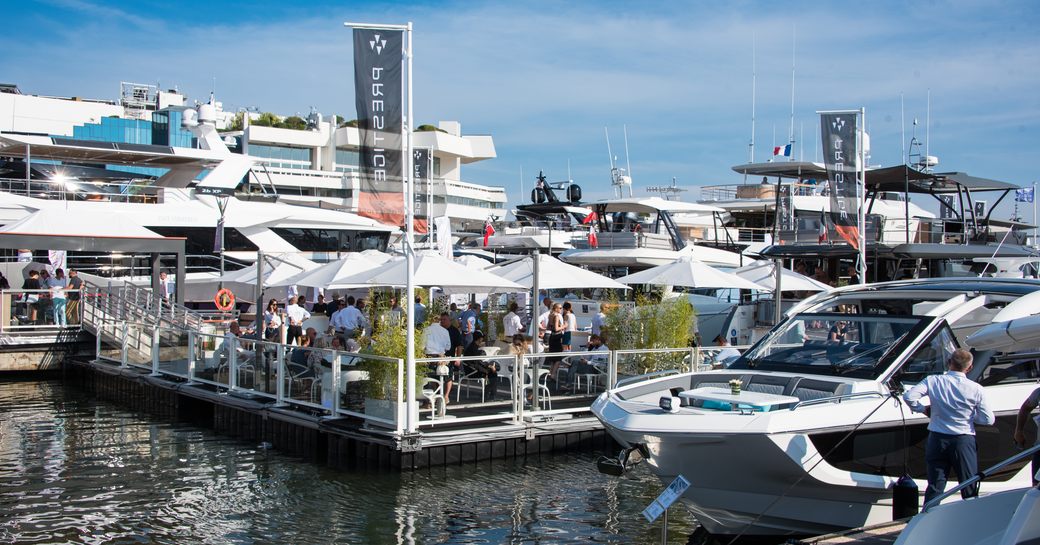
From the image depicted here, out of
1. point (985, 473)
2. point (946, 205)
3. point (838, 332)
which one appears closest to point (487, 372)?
point (838, 332)

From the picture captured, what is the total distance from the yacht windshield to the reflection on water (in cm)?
223

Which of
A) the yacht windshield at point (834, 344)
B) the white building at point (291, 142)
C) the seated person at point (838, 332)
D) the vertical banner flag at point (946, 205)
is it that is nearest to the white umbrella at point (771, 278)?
the yacht windshield at point (834, 344)

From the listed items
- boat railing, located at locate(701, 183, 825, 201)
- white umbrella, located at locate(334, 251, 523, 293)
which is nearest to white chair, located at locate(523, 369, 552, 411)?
white umbrella, located at locate(334, 251, 523, 293)

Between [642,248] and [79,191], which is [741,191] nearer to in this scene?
[642,248]

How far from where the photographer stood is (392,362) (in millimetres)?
12297

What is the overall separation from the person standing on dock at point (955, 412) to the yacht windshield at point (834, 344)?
1.14 meters

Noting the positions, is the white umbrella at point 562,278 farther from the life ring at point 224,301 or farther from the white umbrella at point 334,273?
the life ring at point 224,301

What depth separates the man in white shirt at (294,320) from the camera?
18.7 metres

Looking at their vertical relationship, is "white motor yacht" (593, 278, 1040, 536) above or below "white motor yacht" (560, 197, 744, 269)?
below

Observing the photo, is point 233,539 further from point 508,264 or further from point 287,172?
point 287,172

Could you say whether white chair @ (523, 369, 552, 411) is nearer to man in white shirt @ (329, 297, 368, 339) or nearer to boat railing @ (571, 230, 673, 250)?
man in white shirt @ (329, 297, 368, 339)

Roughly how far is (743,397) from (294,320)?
1266 centimetres

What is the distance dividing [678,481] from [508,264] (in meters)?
14.3

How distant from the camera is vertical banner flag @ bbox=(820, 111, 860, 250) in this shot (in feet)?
71.2
